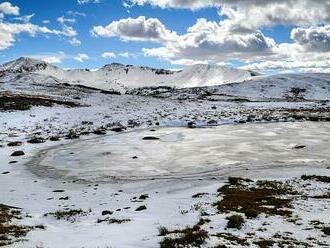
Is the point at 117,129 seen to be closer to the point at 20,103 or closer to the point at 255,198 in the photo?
the point at 20,103

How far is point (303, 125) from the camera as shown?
65.3 m

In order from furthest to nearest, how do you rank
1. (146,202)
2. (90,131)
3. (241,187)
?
(90,131) → (241,187) → (146,202)

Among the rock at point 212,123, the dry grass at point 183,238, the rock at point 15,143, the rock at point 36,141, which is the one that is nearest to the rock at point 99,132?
the rock at point 36,141

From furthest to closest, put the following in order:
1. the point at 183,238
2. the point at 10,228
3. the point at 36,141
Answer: the point at 36,141 → the point at 10,228 → the point at 183,238

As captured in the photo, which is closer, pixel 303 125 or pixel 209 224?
pixel 209 224

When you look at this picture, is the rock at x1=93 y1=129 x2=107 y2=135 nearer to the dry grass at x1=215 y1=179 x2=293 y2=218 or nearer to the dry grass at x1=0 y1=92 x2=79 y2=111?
the dry grass at x1=0 y1=92 x2=79 y2=111

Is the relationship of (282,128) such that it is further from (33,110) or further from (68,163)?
(33,110)

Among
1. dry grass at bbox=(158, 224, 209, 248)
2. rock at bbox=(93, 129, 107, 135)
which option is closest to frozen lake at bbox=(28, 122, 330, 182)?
rock at bbox=(93, 129, 107, 135)

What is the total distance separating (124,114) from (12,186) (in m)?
46.3

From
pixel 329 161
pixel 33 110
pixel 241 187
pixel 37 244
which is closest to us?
pixel 37 244

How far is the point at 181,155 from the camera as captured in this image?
4159 centimetres

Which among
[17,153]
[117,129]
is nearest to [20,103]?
[117,129]

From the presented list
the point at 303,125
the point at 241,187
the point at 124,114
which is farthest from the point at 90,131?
the point at 241,187

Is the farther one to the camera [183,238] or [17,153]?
[17,153]
